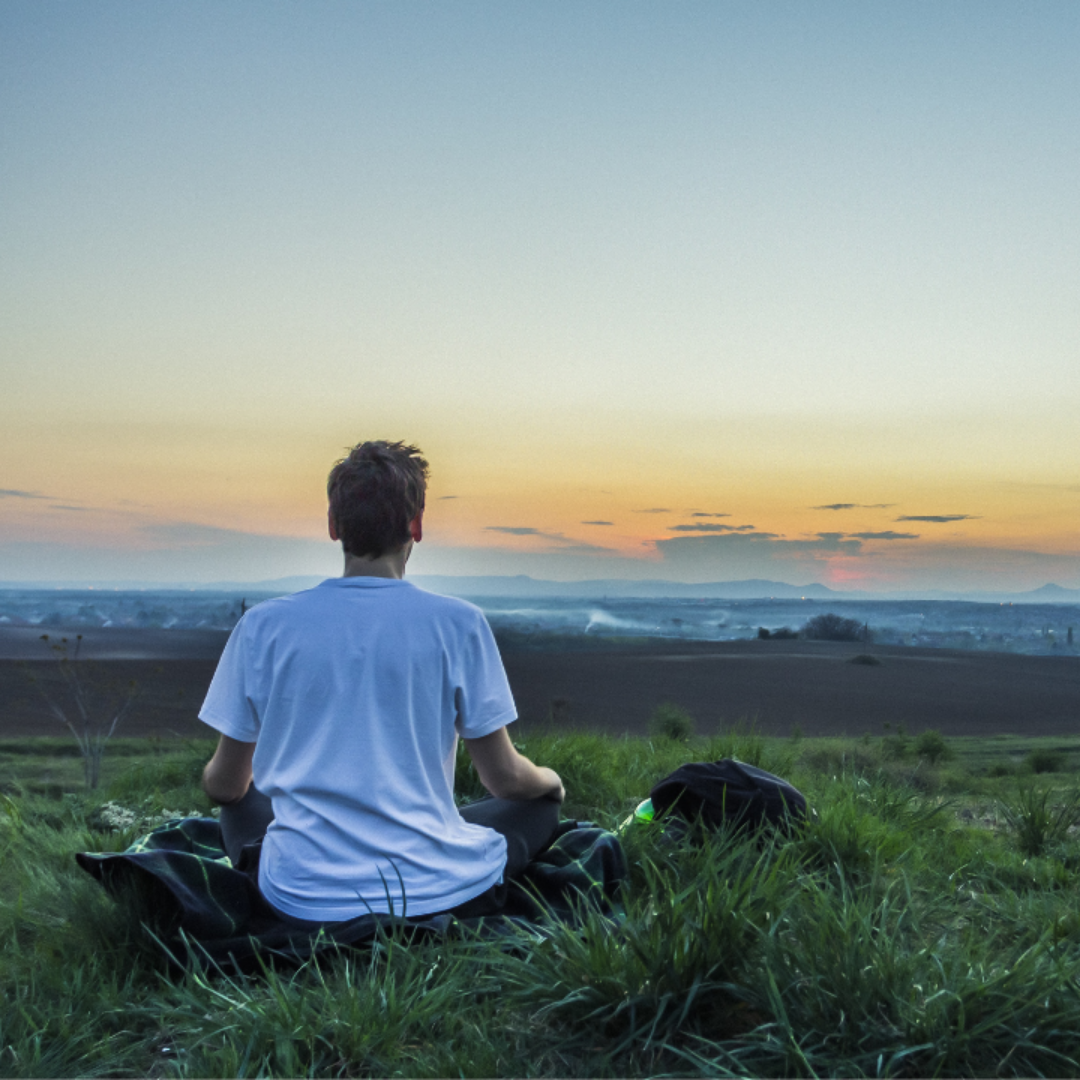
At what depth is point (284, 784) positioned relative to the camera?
2365mm

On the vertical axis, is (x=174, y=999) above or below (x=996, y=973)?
below

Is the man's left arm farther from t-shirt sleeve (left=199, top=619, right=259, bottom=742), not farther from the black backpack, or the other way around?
the black backpack

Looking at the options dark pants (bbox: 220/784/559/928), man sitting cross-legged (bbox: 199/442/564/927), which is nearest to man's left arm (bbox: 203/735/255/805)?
man sitting cross-legged (bbox: 199/442/564/927)

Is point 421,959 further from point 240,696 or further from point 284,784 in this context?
point 240,696

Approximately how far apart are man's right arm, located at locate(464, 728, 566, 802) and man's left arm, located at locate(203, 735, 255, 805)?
62cm

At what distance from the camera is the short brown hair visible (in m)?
2.33

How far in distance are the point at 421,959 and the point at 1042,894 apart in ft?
6.96

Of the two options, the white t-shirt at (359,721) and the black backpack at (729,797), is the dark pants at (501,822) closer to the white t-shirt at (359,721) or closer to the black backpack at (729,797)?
the white t-shirt at (359,721)

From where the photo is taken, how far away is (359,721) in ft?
7.64

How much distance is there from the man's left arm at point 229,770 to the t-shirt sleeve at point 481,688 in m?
0.62

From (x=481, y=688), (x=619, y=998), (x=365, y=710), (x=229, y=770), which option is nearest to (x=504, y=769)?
(x=481, y=688)

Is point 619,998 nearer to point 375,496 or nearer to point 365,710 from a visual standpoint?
point 365,710

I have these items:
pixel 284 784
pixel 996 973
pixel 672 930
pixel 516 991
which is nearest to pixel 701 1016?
pixel 672 930

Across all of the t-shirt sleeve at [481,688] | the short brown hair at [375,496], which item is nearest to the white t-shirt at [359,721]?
the t-shirt sleeve at [481,688]
